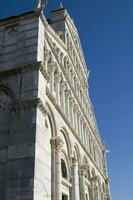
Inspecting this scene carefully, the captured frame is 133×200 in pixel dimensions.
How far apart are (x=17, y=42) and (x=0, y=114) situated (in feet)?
13.9

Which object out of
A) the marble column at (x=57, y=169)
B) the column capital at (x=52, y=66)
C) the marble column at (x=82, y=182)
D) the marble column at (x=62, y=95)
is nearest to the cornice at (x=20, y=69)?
the column capital at (x=52, y=66)

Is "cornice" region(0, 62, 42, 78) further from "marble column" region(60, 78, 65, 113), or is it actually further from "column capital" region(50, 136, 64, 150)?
"marble column" region(60, 78, 65, 113)

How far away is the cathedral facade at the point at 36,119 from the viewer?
35.8 ft

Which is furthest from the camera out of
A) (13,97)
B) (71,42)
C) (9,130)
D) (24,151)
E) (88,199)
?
(71,42)

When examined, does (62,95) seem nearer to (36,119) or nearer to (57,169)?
(57,169)

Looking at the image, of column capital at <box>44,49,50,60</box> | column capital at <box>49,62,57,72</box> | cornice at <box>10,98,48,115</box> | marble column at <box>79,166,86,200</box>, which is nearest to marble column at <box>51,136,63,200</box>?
cornice at <box>10,98,48,115</box>

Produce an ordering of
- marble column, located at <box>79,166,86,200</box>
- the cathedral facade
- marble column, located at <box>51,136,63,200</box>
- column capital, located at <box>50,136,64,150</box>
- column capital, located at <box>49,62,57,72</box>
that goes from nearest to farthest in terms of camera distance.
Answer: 1. the cathedral facade
2. marble column, located at <box>51,136,63,200</box>
3. column capital, located at <box>50,136,64,150</box>
4. column capital, located at <box>49,62,57,72</box>
5. marble column, located at <box>79,166,86,200</box>

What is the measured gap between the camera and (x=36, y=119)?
11727 mm

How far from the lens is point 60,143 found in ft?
46.6

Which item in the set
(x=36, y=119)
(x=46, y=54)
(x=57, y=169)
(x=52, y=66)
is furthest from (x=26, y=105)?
(x=52, y=66)

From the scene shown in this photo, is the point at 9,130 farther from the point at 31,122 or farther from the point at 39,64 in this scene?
the point at 39,64

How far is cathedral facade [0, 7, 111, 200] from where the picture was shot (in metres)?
10.9

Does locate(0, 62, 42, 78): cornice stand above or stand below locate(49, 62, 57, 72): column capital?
below

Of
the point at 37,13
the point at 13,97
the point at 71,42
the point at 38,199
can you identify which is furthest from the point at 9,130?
the point at 71,42
